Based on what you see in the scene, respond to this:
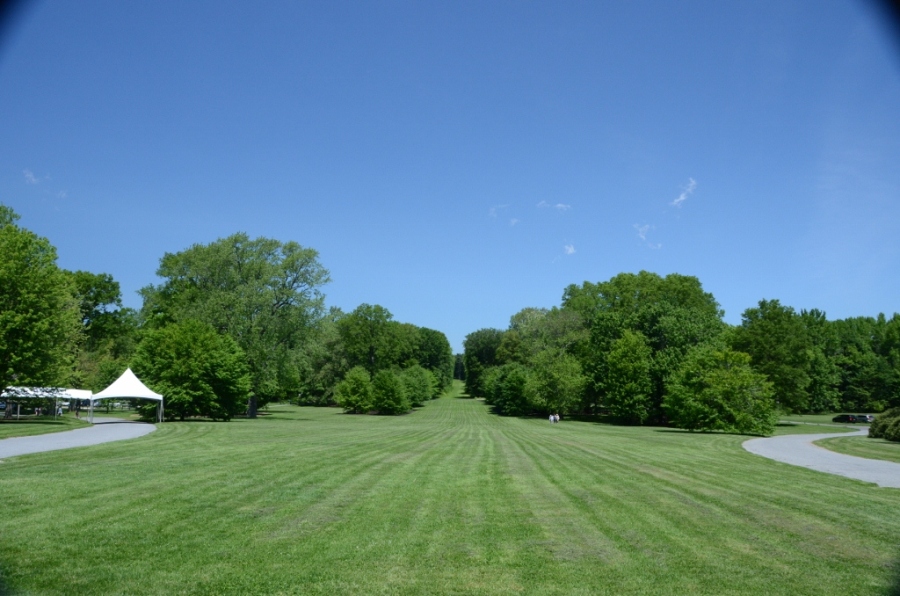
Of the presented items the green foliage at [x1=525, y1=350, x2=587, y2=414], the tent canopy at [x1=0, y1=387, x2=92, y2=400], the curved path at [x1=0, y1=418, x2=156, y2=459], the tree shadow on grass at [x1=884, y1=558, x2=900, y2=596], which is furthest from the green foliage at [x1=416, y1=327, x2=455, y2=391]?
→ the tree shadow on grass at [x1=884, y1=558, x2=900, y2=596]

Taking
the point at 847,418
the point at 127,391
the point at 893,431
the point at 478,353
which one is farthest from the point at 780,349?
the point at 478,353

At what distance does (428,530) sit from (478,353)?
123 m

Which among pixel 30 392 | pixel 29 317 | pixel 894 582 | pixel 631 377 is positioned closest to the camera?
pixel 894 582

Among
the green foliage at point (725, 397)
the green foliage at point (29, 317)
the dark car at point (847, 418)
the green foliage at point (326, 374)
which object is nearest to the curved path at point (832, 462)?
the green foliage at point (725, 397)

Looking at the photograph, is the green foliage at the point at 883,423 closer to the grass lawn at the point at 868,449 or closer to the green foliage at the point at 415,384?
the grass lawn at the point at 868,449

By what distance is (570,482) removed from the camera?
13.7m

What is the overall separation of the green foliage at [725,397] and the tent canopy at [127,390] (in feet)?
113

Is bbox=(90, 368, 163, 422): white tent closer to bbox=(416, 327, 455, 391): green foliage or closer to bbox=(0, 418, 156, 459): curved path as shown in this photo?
bbox=(0, 418, 156, 459): curved path

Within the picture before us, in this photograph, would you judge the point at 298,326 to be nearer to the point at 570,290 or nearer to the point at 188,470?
the point at 188,470

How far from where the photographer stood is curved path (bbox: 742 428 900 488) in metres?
16.5

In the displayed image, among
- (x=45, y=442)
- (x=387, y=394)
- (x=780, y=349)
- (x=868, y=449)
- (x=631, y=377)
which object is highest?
(x=780, y=349)

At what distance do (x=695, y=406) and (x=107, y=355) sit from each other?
5603 cm

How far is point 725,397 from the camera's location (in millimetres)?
38344

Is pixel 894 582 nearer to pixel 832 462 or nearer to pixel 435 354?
pixel 832 462
